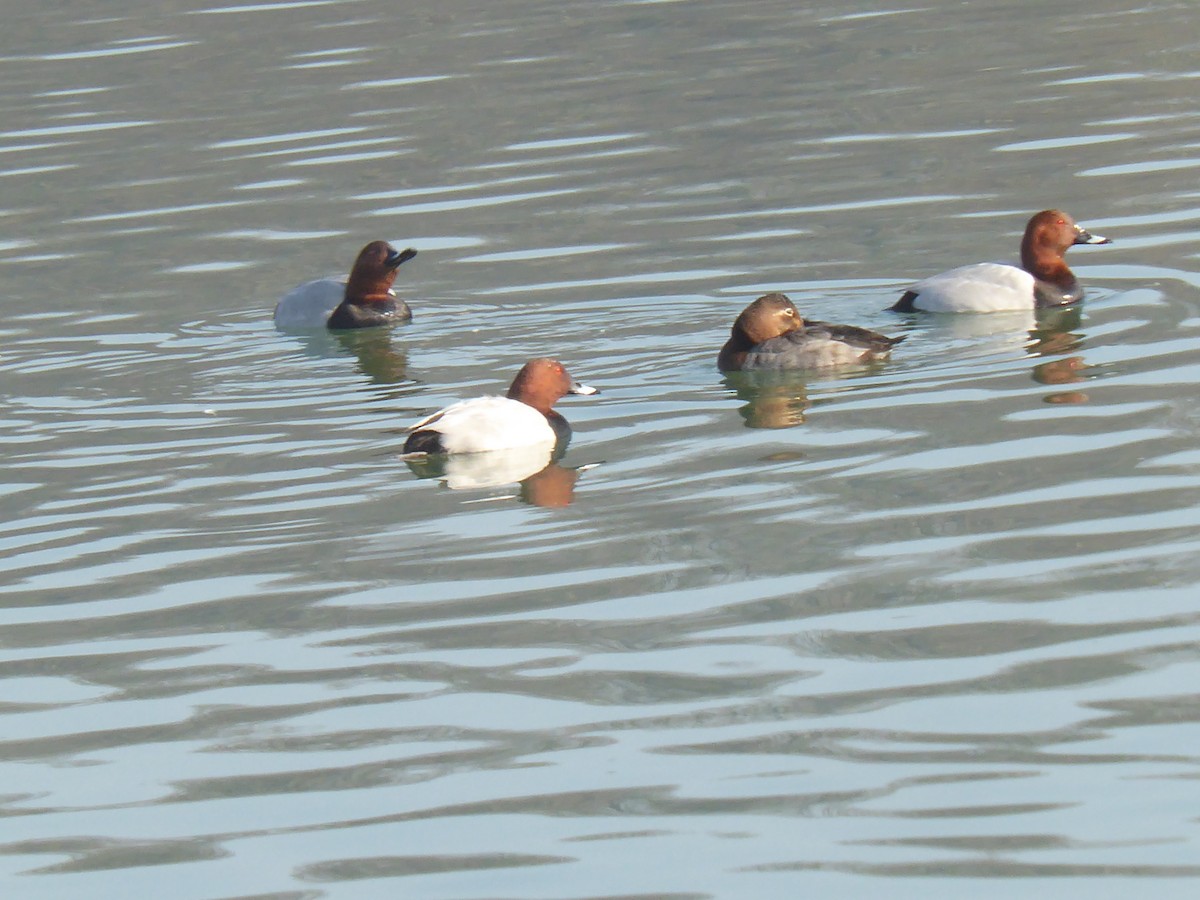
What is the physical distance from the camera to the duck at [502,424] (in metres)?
10.2

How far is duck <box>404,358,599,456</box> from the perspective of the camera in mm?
10188

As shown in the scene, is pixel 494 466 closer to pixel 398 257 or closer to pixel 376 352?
pixel 376 352

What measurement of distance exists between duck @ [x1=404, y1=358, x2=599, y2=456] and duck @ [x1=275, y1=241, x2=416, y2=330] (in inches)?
135

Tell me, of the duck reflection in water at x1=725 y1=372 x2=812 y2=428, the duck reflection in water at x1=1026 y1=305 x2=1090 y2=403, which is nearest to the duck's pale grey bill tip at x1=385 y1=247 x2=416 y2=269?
the duck reflection in water at x1=725 y1=372 x2=812 y2=428

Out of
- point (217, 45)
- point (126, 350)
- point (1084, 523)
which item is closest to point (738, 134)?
point (126, 350)

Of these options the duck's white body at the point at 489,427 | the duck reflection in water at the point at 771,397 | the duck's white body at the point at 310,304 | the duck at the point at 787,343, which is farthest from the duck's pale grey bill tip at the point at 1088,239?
the duck's white body at the point at 310,304

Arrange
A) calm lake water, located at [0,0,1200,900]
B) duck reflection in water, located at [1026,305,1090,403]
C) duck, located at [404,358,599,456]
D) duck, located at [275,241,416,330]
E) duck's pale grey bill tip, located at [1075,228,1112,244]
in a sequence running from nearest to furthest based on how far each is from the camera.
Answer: calm lake water, located at [0,0,1200,900], duck, located at [404,358,599,456], duck reflection in water, located at [1026,305,1090,403], duck's pale grey bill tip, located at [1075,228,1112,244], duck, located at [275,241,416,330]

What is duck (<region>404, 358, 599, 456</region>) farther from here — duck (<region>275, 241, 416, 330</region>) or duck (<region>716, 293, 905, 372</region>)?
duck (<region>275, 241, 416, 330</region>)

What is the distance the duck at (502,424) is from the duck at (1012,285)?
3009mm

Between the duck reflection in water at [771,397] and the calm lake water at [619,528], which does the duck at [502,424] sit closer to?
the calm lake water at [619,528]

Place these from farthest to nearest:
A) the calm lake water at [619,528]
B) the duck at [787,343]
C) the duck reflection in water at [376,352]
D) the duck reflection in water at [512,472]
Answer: the duck reflection in water at [376,352]
the duck at [787,343]
the duck reflection in water at [512,472]
the calm lake water at [619,528]

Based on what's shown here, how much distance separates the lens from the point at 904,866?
5582mm

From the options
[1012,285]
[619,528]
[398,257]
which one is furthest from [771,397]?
[398,257]

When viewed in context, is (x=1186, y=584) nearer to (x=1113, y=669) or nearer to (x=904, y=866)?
(x=1113, y=669)
